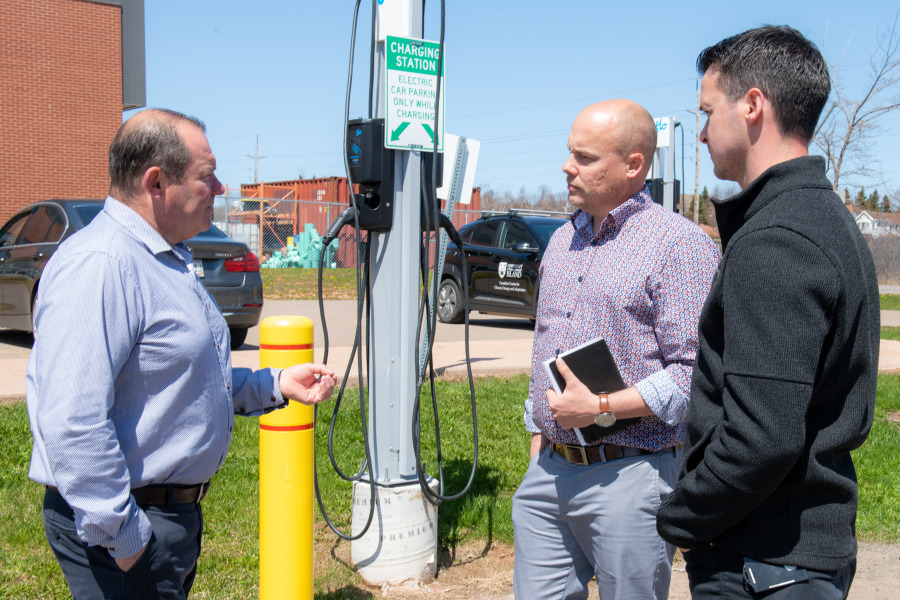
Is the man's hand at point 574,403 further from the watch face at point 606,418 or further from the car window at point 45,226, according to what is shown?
the car window at point 45,226

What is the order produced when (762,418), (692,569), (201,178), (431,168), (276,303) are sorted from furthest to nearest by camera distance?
(276,303)
(431,168)
(201,178)
(692,569)
(762,418)

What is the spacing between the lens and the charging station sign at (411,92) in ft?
12.3

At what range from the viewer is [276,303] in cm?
1714

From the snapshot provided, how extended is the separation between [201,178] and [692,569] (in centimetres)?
163

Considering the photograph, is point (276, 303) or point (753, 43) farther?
point (276, 303)

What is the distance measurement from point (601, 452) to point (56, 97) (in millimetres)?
22149

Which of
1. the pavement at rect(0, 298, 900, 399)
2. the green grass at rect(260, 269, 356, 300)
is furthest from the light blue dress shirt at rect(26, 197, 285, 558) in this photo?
the green grass at rect(260, 269, 356, 300)

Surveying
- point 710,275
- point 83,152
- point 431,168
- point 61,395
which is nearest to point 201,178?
point 61,395

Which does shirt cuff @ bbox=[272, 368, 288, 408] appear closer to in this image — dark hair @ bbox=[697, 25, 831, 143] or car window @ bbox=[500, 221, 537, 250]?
dark hair @ bbox=[697, 25, 831, 143]

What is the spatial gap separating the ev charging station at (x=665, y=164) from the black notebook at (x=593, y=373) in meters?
5.39

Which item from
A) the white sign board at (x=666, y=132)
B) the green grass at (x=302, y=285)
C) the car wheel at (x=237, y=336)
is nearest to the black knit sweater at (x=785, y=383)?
the white sign board at (x=666, y=132)

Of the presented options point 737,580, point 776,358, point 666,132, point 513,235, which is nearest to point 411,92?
point 776,358

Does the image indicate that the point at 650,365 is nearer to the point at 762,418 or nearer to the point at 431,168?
the point at 762,418

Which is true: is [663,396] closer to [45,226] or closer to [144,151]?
[144,151]
